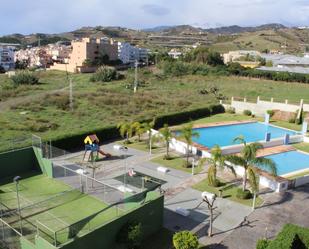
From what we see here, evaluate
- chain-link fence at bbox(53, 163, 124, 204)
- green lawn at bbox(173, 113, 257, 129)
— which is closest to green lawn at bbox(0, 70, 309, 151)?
green lawn at bbox(173, 113, 257, 129)

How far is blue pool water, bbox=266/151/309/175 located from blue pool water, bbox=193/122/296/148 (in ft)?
17.2

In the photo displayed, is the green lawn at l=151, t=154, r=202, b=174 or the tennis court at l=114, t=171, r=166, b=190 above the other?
the tennis court at l=114, t=171, r=166, b=190

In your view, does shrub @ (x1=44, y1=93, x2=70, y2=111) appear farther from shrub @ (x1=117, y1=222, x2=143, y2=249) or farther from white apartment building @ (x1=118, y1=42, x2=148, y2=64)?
white apartment building @ (x1=118, y1=42, x2=148, y2=64)

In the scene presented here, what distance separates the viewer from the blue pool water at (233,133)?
33562 millimetres

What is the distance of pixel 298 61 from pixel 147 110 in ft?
259

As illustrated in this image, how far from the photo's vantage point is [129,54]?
127 metres

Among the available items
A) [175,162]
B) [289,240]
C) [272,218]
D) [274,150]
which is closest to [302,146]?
[274,150]

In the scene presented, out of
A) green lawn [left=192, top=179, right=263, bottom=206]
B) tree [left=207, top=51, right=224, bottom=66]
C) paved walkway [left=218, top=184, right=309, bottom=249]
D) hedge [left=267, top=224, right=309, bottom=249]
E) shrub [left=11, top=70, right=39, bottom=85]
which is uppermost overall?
tree [left=207, top=51, right=224, bottom=66]

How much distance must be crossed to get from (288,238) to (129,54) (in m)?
119

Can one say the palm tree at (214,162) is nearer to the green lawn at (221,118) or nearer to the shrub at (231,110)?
the green lawn at (221,118)

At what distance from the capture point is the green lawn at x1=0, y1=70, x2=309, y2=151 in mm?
32406

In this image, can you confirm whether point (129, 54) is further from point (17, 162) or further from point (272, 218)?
point (272, 218)

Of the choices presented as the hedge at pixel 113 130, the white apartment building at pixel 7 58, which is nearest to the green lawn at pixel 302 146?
the hedge at pixel 113 130

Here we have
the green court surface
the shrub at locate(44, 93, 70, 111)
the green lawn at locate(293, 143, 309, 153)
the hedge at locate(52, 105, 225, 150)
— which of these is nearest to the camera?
the green court surface
